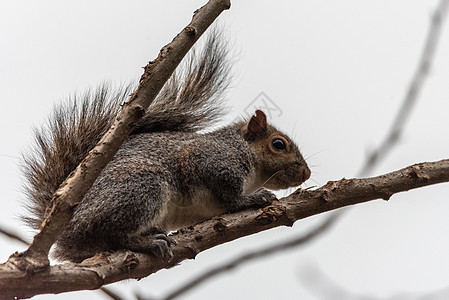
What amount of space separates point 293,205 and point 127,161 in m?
0.72

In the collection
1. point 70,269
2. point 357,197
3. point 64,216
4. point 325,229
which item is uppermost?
point 357,197

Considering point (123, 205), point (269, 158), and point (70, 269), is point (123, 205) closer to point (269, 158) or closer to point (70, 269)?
point (70, 269)

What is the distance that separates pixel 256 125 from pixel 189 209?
0.74m

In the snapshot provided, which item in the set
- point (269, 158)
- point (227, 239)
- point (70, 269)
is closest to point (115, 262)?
point (70, 269)

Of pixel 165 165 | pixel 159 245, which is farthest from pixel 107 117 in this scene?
pixel 159 245

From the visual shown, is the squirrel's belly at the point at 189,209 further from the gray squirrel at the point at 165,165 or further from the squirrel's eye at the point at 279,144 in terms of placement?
the squirrel's eye at the point at 279,144

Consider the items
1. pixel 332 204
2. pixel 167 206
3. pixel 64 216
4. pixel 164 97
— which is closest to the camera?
pixel 64 216

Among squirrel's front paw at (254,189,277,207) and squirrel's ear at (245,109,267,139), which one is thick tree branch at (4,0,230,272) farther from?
squirrel's ear at (245,109,267,139)

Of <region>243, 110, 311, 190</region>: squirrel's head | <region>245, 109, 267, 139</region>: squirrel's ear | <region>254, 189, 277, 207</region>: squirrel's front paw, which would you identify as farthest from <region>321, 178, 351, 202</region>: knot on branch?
<region>245, 109, 267, 139</region>: squirrel's ear

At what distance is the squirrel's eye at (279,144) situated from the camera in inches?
121

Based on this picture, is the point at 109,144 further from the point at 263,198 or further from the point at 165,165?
the point at 263,198

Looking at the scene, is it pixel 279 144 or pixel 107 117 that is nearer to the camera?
pixel 107 117

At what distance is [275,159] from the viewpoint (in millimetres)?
3016

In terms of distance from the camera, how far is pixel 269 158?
301 cm
